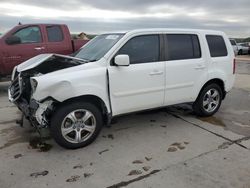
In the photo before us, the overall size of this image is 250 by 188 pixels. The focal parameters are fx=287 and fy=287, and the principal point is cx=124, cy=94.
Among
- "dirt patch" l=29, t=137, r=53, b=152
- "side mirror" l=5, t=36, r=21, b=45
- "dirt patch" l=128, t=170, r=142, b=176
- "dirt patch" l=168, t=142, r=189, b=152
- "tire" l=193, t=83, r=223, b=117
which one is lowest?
"dirt patch" l=128, t=170, r=142, b=176

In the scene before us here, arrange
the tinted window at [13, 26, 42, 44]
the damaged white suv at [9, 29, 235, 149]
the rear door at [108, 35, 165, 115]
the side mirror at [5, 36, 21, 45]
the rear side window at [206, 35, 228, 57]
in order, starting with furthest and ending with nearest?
the tinted window at [13, 26, 42, 44] < the side mirror at [5, 36, 21, 45] < the rear side window at [206, 35, 228, 57] < the rear door at [108, 35, 165, 115] < the damaged white suv at [9, 29, 235, 149]

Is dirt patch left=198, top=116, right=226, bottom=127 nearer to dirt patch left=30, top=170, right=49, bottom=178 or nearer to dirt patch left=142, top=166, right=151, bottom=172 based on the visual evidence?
dirt patch left=142, top=166, right=151, bottom=172

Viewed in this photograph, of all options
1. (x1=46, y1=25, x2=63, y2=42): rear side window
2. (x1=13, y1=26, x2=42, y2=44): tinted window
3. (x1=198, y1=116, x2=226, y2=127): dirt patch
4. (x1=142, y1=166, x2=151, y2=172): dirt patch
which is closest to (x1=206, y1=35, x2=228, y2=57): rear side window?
(x1=198, y1=116, x2=226, y2=127): dirt patch

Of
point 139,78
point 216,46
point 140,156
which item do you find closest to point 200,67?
point 216,46

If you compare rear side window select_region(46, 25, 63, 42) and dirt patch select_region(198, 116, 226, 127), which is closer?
dirt patch select_region(198, 116, 226, 127)

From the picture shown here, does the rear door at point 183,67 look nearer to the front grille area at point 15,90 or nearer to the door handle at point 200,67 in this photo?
the door handle at point 200,67

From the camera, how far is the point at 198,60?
5.46 metres

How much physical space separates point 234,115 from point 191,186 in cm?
332

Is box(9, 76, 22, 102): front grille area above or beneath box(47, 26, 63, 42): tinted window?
beneath

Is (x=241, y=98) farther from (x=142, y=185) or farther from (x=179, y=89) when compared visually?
(x=142, y=185)

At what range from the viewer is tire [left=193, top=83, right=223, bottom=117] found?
572 centimetres

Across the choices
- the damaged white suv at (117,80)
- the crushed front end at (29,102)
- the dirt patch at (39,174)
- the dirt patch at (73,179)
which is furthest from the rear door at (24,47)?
the dirt patch at (73,179)

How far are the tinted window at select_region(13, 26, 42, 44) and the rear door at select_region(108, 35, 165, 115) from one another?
16.4 ft

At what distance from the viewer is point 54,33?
9.12 meters
